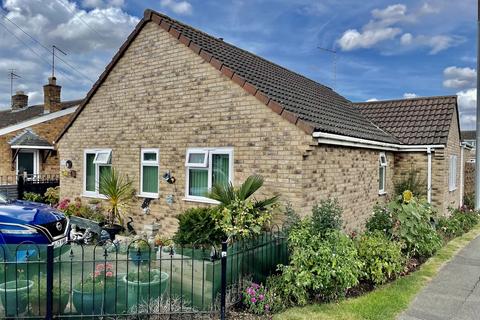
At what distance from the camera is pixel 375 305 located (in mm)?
5625

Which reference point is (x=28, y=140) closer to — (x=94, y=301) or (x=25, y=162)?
(x=25, y=162)

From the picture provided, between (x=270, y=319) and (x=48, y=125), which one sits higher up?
(x=48, y=125)

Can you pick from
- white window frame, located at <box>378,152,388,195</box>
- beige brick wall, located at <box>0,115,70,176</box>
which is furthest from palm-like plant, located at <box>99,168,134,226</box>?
beige brick wall, located at <box>0,115,70,176</box>

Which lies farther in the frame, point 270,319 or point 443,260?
point 443,260

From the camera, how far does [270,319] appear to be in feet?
16.8

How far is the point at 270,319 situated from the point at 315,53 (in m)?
14.3

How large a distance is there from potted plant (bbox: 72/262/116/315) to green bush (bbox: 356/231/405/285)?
4.00 meters

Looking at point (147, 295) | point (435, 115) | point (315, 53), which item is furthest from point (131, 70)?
point (435, 115)

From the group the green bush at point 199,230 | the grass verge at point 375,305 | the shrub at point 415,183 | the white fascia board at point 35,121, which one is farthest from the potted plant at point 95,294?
the white fascia board at point 35,121

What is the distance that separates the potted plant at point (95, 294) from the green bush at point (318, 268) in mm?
2394

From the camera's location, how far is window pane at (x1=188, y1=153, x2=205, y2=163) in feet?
30.1

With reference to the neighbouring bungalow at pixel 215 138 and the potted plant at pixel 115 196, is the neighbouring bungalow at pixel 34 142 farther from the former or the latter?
the potted plant at pixel 115 196

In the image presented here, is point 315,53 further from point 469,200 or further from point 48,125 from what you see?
point 48,125

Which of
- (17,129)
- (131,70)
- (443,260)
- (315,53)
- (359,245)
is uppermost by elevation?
(315,53)
